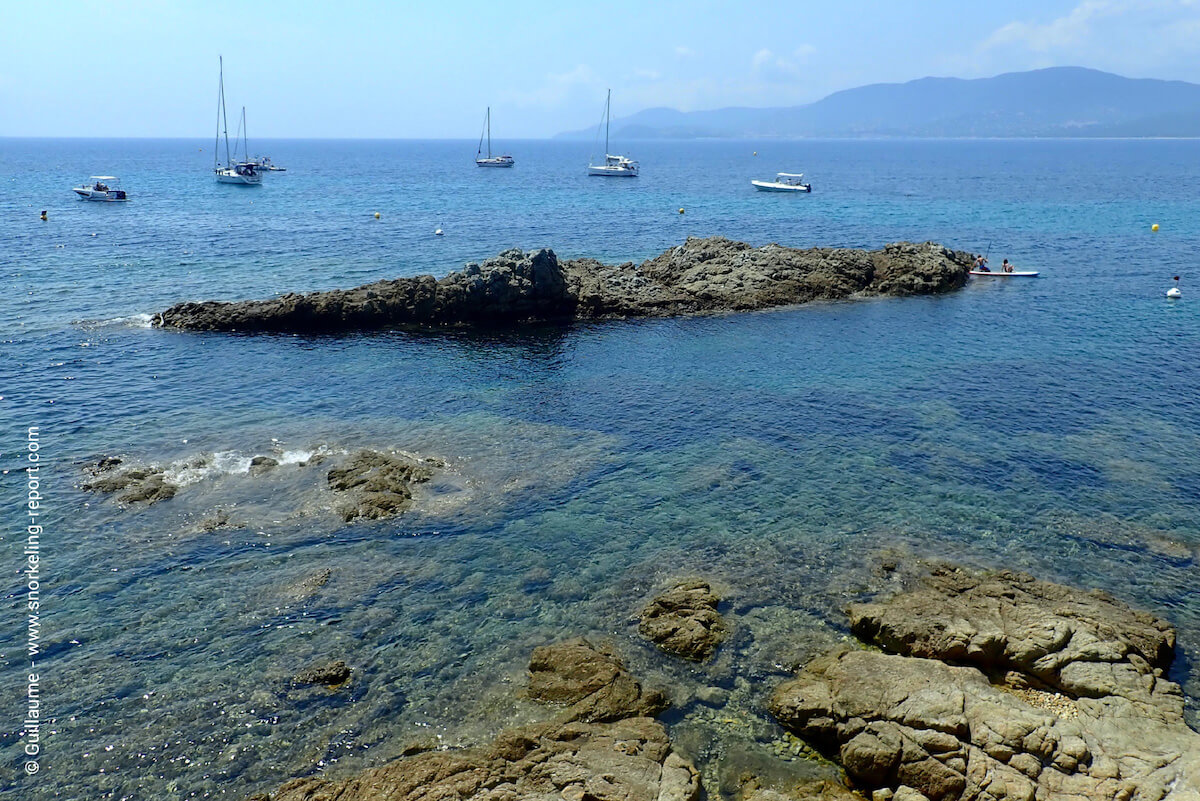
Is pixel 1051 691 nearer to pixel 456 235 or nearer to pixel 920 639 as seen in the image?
pixel 920 639

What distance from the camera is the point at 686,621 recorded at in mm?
23453

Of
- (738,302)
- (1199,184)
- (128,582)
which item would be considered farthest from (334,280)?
(1199,184)

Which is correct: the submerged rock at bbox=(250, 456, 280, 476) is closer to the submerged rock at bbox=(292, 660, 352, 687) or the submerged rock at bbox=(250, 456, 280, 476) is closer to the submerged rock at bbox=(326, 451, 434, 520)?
the submerged rock at bbox=(326, 451, 434, 520)

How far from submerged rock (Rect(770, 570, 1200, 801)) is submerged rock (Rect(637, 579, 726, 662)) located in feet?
8.95

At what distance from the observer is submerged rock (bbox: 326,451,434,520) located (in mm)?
30062

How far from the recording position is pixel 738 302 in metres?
60.6

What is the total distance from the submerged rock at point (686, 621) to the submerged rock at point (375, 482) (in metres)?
11.6

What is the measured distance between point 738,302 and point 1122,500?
3324 centimetres

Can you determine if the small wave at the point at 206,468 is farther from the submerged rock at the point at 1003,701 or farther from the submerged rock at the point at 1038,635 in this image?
the submerged rock at the point at 1038,635

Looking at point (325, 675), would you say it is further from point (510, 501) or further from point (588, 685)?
point (510, 501)

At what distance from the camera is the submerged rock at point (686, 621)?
22609 millimetres

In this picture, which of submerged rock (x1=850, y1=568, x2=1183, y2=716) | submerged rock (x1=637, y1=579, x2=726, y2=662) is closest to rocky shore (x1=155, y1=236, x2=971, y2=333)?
submerged rock (x1=637, y1=579, x2=726, y2=662)

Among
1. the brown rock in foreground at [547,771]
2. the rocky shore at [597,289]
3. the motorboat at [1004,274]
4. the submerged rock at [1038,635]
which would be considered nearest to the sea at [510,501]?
the brown rock in foreground at [547,771]

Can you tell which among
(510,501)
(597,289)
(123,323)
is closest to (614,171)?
(597,289)
